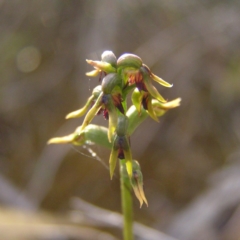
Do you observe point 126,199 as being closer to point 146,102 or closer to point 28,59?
point 146,102

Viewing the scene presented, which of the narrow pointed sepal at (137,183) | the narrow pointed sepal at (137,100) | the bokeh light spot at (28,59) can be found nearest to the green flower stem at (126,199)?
the narrow pointed sepal at (137,183)

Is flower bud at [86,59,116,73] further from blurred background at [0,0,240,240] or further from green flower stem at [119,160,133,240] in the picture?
blurred background at [0,0,240,240]

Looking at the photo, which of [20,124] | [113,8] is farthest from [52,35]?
[20,124]

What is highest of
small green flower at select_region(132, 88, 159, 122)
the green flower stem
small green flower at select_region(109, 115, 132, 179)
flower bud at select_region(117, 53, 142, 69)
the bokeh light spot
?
the bokeh light spot

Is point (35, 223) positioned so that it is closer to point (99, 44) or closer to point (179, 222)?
point (179, 222)

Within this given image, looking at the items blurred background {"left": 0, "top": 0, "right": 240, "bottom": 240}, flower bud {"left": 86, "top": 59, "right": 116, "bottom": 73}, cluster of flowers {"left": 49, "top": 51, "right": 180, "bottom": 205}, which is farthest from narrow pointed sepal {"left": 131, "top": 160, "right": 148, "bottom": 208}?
blurred background {"left": 0, "top": 0, "right": 240, "bottom": 240}

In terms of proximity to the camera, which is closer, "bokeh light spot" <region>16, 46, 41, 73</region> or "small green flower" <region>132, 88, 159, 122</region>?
"small green flower" <region>132, 88, 159, 122</region>
